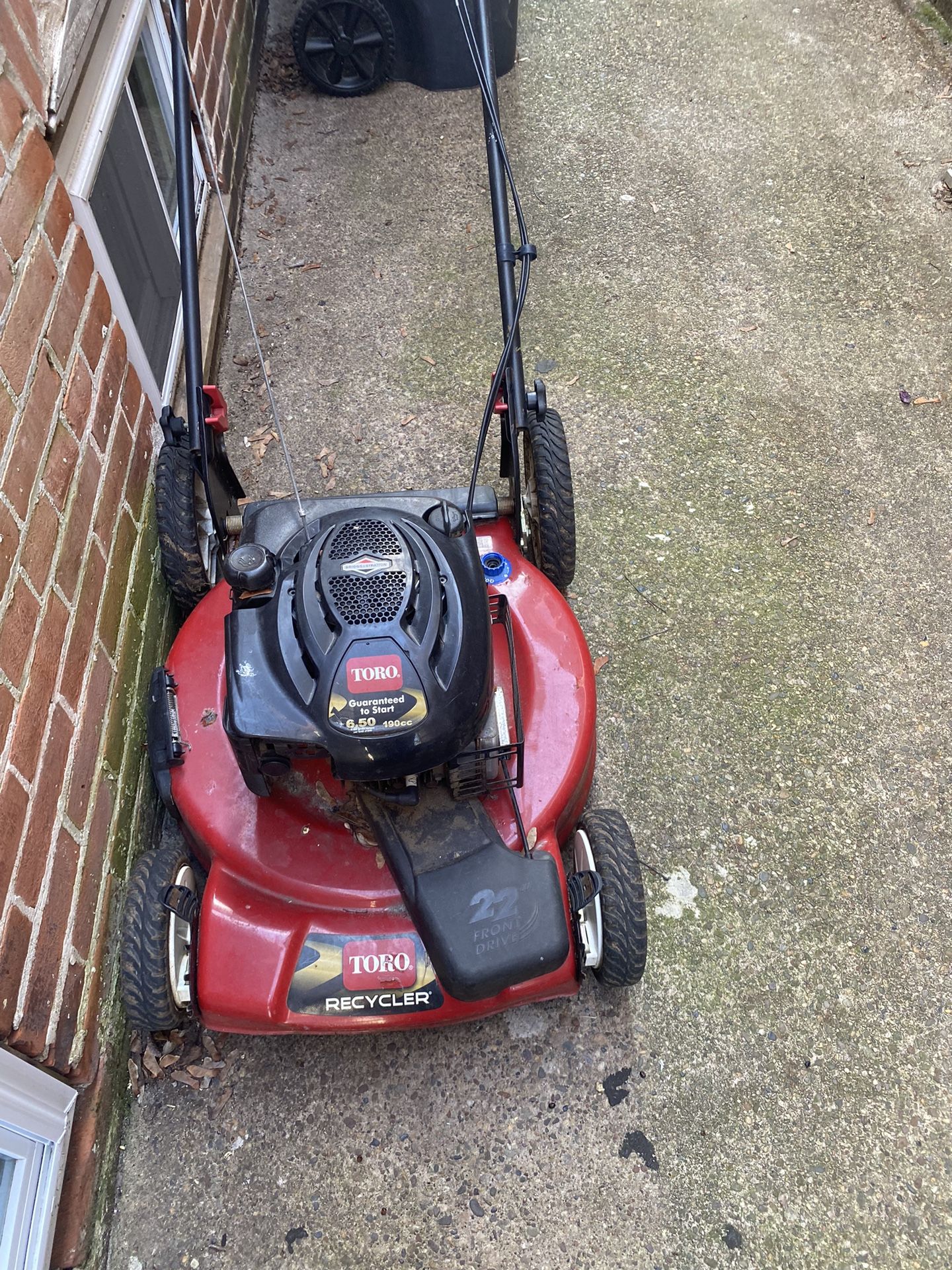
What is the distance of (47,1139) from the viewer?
1.34 metres

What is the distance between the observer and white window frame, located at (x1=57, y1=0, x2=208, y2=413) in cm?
168

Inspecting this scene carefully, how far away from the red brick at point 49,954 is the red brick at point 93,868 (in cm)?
3

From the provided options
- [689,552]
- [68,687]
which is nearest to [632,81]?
[689,552]

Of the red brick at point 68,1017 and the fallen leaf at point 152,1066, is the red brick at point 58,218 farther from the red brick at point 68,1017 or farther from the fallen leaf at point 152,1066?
the fallen leaf at point 152,1066

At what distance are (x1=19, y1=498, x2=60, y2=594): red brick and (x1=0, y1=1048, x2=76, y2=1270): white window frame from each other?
0.67m

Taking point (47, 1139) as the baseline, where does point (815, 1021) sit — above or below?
below

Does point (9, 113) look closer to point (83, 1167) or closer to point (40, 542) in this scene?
point (40, 542)

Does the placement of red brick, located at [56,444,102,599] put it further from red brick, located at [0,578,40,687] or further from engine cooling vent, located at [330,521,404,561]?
engine cooling vent, located at [330,521,404,561]

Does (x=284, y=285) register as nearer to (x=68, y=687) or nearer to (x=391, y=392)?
(x=391, y=392)

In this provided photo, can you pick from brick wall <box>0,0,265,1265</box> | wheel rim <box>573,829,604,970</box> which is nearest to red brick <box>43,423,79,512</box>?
brick wall <box>0,0,265,1265</box>

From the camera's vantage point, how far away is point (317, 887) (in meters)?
1.44

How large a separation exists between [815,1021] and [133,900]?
118cm

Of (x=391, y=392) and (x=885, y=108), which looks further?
(x=885, y=108)

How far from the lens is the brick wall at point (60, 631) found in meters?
1.33
